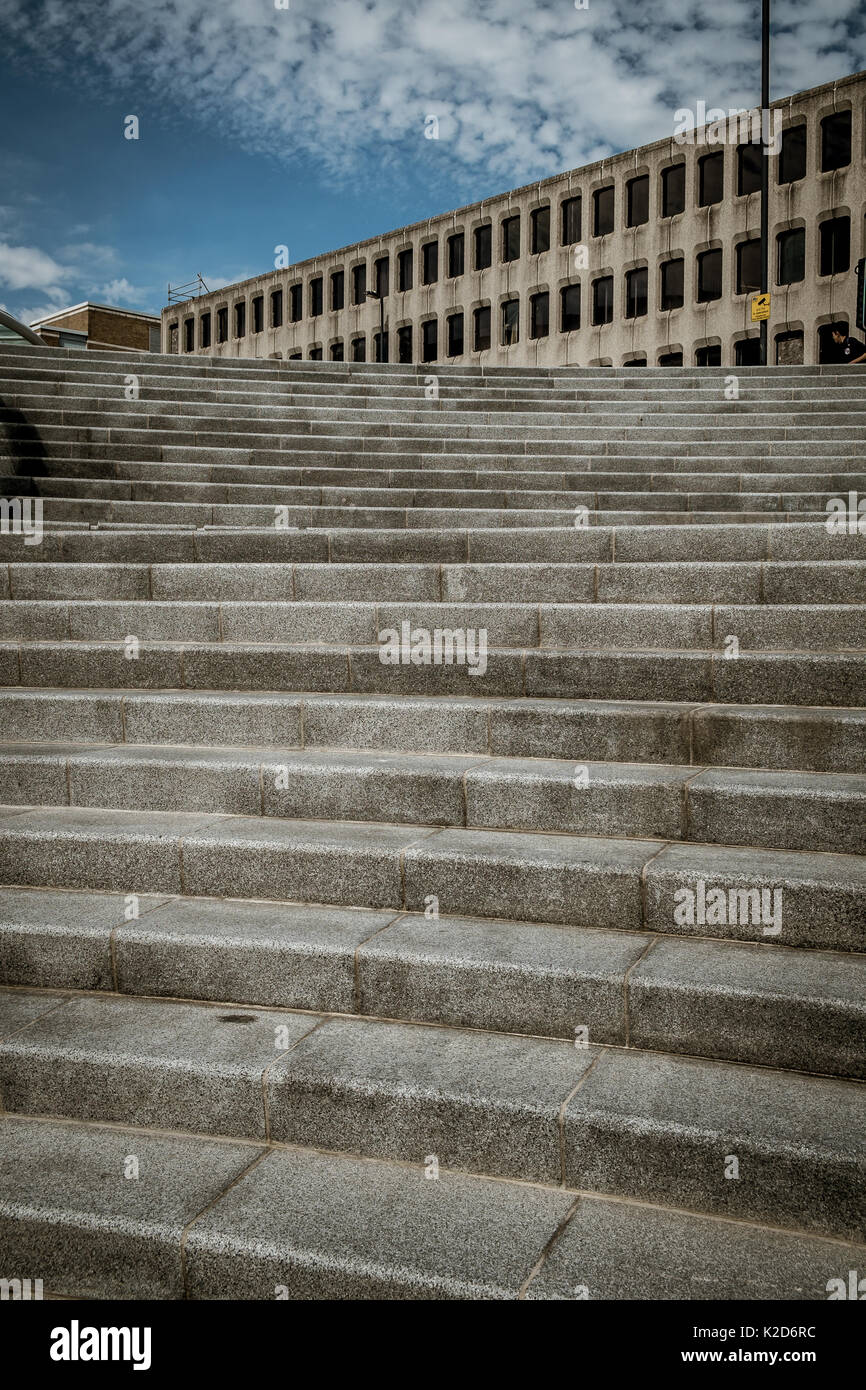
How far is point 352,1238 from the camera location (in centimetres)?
261

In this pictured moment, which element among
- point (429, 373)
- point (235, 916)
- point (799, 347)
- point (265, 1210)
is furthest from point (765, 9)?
point (799, 347)

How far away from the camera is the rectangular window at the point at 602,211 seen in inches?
1689

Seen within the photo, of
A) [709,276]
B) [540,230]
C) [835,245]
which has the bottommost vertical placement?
[835,245]

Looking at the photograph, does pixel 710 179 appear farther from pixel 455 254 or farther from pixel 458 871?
pixel 458 871

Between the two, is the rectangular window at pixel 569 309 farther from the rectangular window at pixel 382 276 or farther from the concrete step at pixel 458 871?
the concrete step at pixel 458 871

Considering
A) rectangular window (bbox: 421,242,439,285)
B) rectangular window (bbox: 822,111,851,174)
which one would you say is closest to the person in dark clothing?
rectangular window (bbox: 822,111,851,174)

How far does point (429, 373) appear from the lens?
42.5ft

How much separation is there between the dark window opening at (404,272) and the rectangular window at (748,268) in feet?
A: 60.7

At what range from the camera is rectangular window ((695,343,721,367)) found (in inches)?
1567

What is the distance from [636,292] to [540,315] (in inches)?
206

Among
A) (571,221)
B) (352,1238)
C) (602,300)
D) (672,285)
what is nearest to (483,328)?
(571,221)

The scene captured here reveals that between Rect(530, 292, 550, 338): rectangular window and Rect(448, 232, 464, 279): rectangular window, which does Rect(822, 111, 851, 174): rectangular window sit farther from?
Rect(448, 232, 464, 279): rectangular window

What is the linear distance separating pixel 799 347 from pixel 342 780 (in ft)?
126
